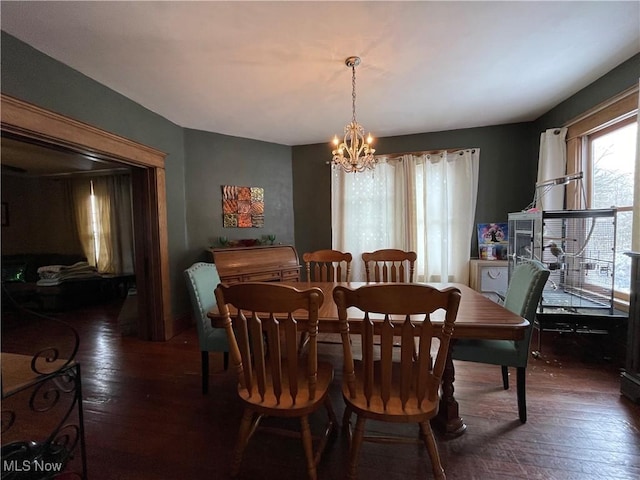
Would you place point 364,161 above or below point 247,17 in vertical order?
below

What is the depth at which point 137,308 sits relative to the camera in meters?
3.14

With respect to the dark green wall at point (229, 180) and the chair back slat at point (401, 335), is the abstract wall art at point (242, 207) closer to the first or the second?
the dark green wall at point (229, 180)

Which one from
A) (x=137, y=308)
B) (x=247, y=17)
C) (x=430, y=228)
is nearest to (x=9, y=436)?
(x=137, y=308)

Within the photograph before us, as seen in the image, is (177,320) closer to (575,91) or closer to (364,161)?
(364,161)

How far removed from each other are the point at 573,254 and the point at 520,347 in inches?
61.6

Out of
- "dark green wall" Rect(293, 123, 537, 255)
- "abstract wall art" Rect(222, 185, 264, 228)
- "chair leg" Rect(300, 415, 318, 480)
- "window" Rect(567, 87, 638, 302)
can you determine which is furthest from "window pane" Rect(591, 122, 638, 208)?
"abstract wall art" Rect(222, 185, 264, 228)

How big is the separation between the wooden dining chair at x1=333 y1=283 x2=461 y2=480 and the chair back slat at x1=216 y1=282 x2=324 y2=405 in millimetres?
137

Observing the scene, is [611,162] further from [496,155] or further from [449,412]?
[449,412]

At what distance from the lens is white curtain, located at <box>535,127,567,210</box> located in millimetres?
2869

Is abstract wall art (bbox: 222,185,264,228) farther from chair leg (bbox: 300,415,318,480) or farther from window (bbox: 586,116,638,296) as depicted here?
window (bbox: 586,116,638,296)

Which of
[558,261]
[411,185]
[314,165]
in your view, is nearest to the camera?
[558,261]

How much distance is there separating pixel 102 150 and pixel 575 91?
4.40 meters

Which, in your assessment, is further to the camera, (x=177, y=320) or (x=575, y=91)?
(x=177, y=320)

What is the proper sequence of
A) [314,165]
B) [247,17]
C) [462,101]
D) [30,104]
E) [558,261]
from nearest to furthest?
[247,17]
[30,104]
[558,261]
[462,101]
[314,165]
